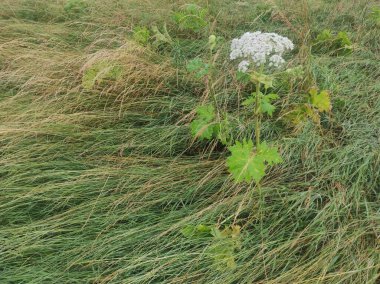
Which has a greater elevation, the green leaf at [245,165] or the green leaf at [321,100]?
the green leaf at [245,165]

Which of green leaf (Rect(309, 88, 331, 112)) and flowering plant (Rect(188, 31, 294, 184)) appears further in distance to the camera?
green leaf (Rect(309, 88, 331, 112))

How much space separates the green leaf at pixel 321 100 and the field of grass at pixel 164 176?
0.12 m

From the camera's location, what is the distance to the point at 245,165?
1479mm

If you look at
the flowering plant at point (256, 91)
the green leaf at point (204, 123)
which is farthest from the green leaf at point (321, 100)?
the green leaf at point (204, 123)

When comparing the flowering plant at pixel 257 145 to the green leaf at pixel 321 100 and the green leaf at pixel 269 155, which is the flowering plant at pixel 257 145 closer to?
the green leaf at pixel 269 155

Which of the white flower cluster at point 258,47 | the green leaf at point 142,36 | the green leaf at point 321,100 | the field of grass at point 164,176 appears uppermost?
the white flower cluster at point 258,47

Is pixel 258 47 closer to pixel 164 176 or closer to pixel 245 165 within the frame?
pixel 245 165

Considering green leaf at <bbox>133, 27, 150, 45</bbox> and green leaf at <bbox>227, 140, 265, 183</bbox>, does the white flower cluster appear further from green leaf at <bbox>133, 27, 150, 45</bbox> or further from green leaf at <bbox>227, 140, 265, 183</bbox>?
green leaf at <bbox>133, 27, 150, 45</bbox>

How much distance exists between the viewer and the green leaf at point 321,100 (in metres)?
2.04

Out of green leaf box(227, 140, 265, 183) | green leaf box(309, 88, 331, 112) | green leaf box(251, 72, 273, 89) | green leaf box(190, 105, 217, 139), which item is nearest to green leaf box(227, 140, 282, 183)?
green leaf box(227, 140, 265, 183)

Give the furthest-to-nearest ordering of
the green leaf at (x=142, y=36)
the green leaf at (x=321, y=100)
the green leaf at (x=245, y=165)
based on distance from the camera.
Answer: the green leaf at (x=142, y=36) → the green leaf at (x=321, y=100) → the green leaf at (x=245, y=165)

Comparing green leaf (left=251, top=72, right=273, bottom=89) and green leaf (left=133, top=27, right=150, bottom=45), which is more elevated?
green leaf (left=251, top=72, right=273, bottom=89)

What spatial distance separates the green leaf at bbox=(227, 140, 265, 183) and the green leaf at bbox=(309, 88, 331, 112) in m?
0.73

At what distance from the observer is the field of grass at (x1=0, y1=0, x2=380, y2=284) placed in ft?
5.03
